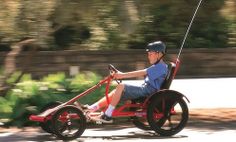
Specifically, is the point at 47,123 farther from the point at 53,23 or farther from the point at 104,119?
the point at 53,23

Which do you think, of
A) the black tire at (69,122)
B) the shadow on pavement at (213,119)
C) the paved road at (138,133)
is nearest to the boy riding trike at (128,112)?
the black tire at (69,122)

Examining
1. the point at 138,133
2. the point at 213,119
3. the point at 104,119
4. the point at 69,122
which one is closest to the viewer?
the point at 69,122

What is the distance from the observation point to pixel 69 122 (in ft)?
25.4

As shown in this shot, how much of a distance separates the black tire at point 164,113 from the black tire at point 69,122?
929 mm

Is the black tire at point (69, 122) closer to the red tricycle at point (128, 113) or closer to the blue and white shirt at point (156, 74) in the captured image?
the red tricycle at point (128, 113)

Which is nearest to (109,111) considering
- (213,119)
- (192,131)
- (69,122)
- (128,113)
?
(128,113)

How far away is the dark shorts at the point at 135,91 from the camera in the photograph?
7.97 metres

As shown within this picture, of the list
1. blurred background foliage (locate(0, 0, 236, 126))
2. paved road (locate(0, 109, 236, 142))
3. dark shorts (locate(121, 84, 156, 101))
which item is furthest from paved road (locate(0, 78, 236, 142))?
dark shorts (locate(121, 84, 156, 101))

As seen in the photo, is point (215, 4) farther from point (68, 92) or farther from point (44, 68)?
point (44, 68)

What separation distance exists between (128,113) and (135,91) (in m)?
0.33

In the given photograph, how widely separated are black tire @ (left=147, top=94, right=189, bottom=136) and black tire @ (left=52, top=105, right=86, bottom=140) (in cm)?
93

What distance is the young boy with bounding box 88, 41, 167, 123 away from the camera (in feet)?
25.9

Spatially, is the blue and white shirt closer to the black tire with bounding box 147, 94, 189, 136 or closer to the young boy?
the young boy

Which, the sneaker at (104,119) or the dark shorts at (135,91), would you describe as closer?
the sneaker at (104,119)
